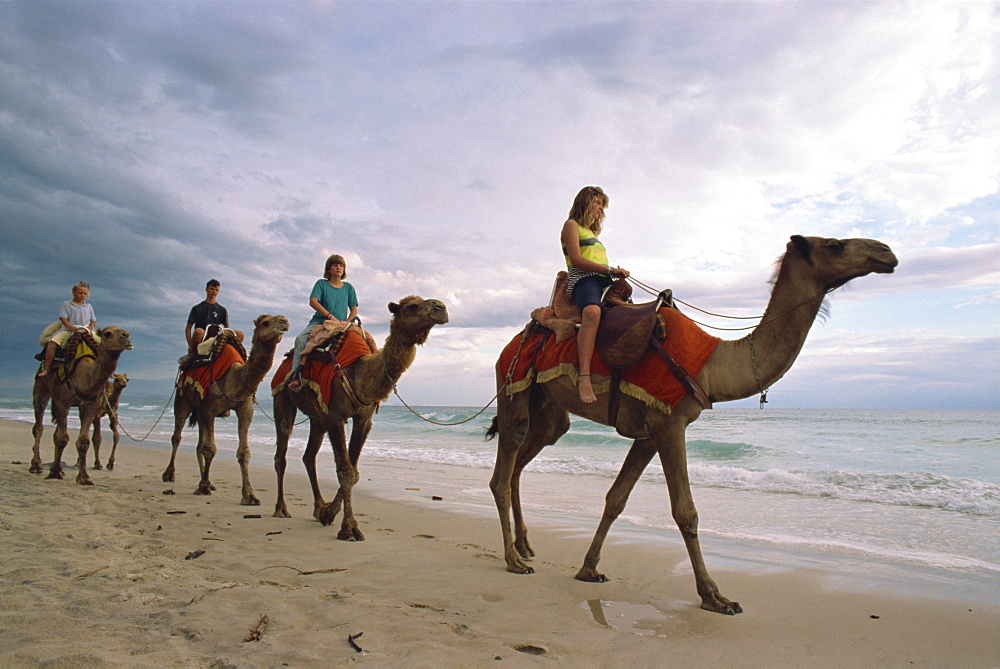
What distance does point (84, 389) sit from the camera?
10.2m

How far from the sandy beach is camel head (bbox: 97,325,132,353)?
3217 mm

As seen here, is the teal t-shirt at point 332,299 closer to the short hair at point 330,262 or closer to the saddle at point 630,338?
the short hair at point 330,262

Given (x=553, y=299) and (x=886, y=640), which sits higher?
(x=553, y=299)

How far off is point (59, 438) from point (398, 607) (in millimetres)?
9542

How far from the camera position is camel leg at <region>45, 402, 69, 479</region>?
10.2 metres

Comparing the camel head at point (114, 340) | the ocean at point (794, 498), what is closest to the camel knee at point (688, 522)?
the ocean at point (794, 498)

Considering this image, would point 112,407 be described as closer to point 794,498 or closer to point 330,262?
point 330,262

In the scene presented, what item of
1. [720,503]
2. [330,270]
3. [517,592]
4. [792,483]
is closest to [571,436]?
[792,483]

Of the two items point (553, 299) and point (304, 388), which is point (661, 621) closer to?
point (553, 299)

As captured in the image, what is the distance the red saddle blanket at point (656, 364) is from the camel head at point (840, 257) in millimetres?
908

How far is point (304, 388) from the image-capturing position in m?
7.78

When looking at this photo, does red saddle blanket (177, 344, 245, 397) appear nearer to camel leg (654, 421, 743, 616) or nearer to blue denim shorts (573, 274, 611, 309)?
blue denim shorts (573, 274, 611, 309)

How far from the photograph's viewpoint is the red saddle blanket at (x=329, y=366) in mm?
7297

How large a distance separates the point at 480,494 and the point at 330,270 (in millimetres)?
5483
